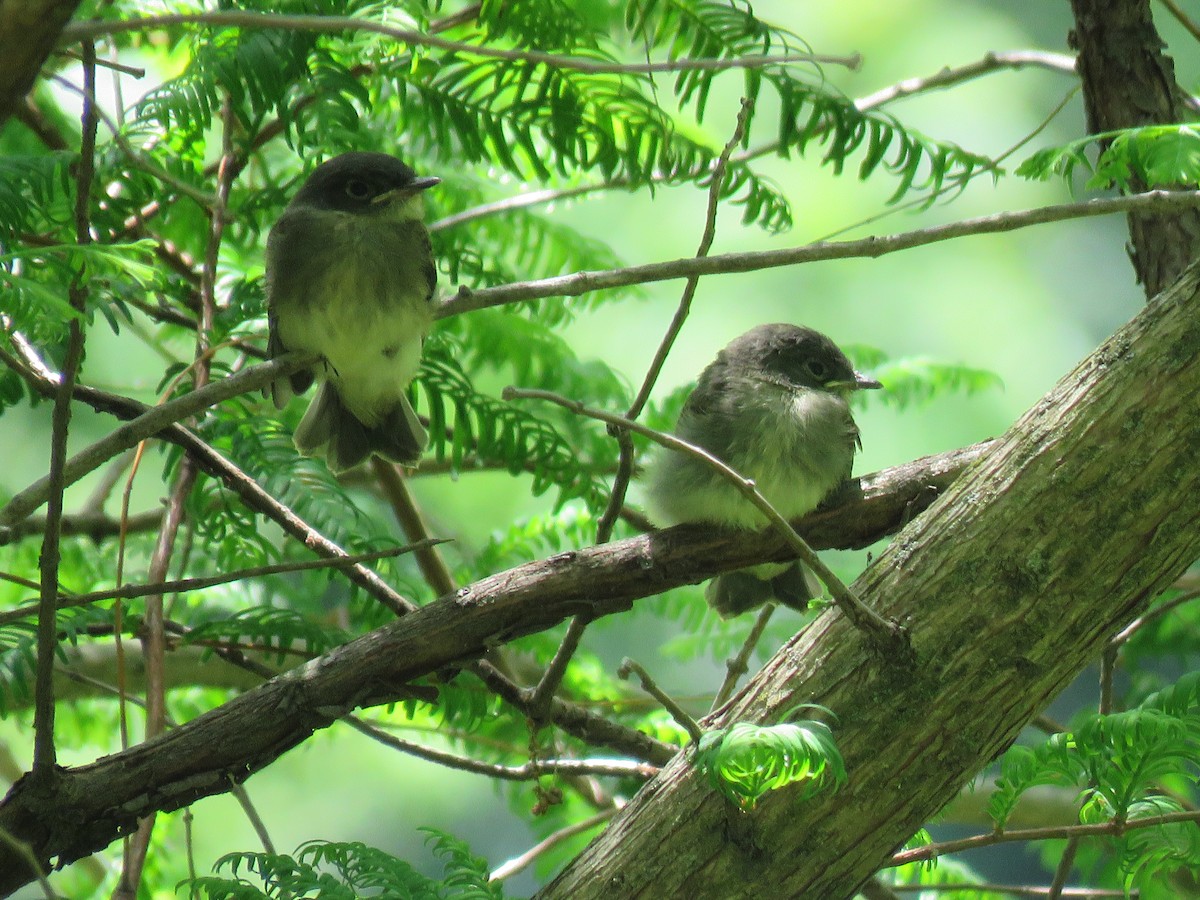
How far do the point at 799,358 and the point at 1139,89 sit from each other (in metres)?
1.23

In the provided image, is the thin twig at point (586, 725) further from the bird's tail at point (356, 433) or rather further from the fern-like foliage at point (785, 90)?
the fern-like foliage at point (785, 90)

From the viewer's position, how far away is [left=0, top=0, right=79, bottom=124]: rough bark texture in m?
1.30

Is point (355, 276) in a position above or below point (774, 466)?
above

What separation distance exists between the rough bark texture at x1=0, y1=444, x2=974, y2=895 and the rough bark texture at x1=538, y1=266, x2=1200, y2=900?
1.49ft

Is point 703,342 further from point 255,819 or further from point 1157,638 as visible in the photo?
point 255,819

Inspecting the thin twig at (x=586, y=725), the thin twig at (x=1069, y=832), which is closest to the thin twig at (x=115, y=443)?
the thin twig at (x=586, y=725)

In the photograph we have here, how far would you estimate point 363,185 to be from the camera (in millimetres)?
3494

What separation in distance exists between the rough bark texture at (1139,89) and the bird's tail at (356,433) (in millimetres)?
2204

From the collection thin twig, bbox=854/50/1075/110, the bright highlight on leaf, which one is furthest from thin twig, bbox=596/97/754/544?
thin twig, bbox=854/50/1075/110

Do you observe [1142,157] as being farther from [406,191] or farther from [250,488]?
[250,488]

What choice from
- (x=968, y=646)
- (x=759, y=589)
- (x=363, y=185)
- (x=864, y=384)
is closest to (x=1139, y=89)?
(x=864, y=384)

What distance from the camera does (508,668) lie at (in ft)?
14.2

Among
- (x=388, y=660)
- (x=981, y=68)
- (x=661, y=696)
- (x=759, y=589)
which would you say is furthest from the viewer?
(x=981, y=68)

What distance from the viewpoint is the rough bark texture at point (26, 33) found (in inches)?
51.4
